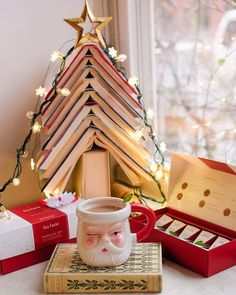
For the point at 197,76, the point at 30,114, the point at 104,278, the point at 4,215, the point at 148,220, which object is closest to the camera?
the point at 104,278

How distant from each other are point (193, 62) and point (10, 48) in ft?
1.87

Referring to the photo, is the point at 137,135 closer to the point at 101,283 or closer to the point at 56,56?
the point at 56,56

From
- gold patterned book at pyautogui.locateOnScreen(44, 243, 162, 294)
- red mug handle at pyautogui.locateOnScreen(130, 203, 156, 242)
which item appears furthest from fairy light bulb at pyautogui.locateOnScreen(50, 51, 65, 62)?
gold patterned book at pyautogui.locateOnScreen(44, 243, 162, 294)

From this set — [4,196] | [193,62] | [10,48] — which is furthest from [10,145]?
[193,62]

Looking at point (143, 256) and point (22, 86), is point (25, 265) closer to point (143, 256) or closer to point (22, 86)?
point (143, 256)

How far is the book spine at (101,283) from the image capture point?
1.04m

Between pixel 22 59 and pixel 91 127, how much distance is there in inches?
12.1

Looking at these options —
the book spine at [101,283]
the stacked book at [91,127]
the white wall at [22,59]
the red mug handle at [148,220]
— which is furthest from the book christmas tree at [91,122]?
the book spine at [101,283]

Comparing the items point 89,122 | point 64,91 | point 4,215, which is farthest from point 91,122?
point 4,215

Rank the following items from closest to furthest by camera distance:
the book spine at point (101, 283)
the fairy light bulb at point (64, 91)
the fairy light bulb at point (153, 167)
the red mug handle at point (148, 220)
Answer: the book spine at point (101, 283)
the red mug handle at point (148, 220)
the fairy light bulb at point (64, 91)
the fairy light bulb at point (153, 167)

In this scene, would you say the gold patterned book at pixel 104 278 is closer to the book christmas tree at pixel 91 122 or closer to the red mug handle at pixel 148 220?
the red mug handle at pixel 148 220

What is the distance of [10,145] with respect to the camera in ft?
4.97

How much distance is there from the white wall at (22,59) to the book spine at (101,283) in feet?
1.77

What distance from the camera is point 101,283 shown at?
105cm
